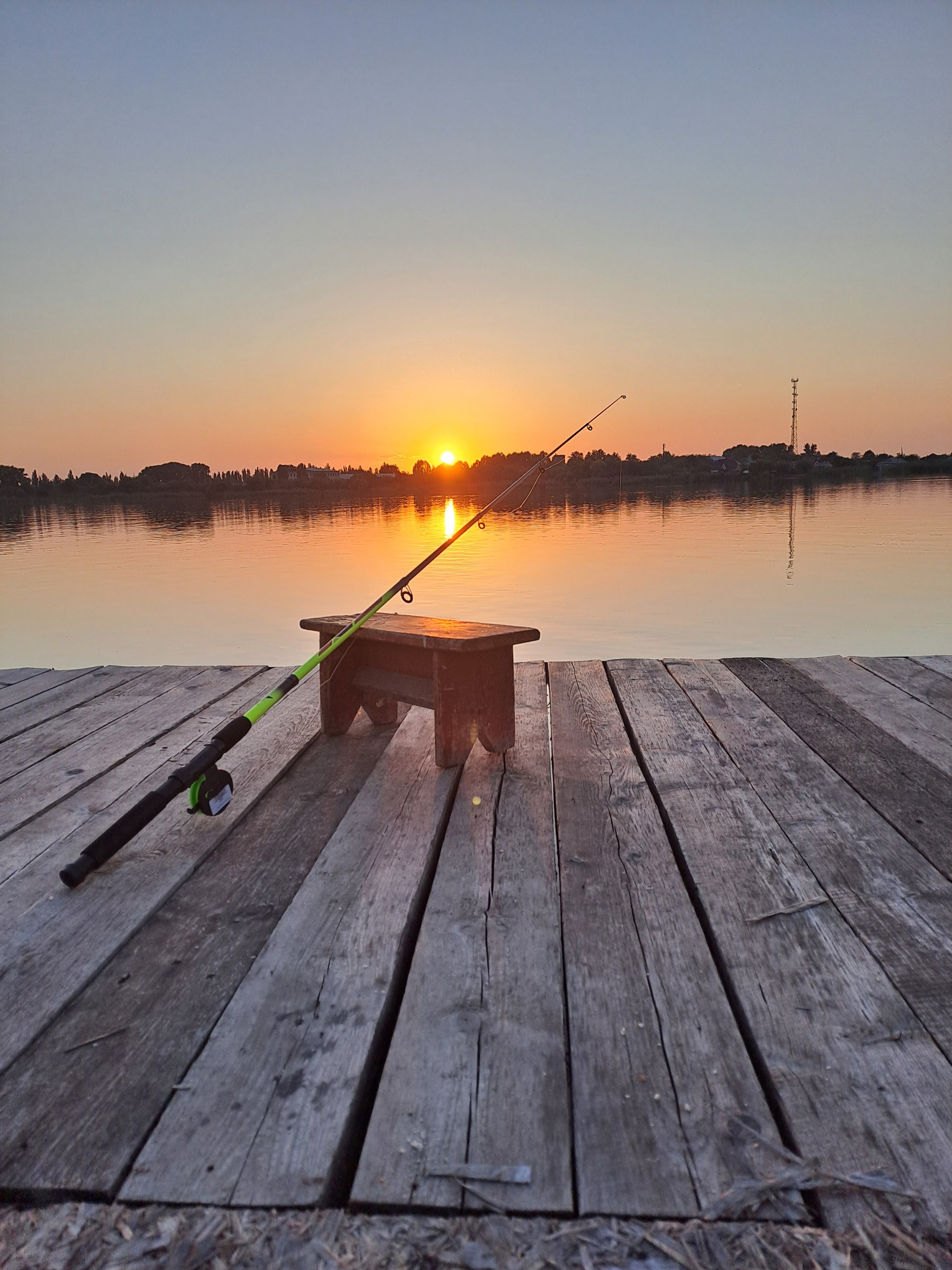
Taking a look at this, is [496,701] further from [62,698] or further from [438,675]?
[62,698]

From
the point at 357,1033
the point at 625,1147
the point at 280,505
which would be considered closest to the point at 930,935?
the point at 625,1147

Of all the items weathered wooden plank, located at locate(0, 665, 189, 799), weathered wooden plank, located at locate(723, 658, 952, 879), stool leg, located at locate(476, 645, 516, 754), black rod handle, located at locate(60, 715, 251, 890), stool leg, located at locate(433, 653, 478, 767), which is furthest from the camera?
weathered wooden plank, located at locate(0, 665, 189, 799)

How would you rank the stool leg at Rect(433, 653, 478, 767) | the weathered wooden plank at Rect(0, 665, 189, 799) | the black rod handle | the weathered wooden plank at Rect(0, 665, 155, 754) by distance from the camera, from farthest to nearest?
the weathered wooden plank at Rect(0, 665, 155, 754) → the weathered wooden plank at Rect(0, 665, 189, 799) → the stool leg at Rect(433, 653, 478, 767) → the black rod handle

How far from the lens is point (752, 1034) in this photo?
183cm

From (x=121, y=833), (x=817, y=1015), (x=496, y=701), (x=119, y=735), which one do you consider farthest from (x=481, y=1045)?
(x=119, y=735)

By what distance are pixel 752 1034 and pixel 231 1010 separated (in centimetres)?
114

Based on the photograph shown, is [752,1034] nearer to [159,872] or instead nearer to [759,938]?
[759,938]

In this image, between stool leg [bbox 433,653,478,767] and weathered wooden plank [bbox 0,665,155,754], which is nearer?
stool leg [bbox 433,653,478,767]

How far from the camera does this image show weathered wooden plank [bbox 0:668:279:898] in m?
2.94

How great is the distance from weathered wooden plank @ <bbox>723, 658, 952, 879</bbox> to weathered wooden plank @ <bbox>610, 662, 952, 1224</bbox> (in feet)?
1.45

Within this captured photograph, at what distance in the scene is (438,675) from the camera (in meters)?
3.54

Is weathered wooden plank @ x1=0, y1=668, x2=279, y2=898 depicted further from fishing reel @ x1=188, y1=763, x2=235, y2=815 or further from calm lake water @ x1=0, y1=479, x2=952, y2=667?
calm lake water @ x1=0, y1=479, x2=952, y2=667

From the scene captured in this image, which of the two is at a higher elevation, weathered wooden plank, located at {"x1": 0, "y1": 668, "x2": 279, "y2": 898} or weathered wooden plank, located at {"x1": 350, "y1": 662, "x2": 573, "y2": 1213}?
weathered wooden plank, located at {"x1": 350, "y1": 662, "x2": 573, "y2": 1213}

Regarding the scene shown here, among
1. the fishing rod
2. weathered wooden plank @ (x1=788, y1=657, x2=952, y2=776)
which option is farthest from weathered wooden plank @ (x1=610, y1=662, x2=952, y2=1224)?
the fishing rod
